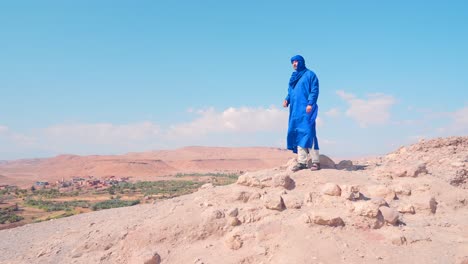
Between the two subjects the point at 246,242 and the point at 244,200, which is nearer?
the point at 246,242

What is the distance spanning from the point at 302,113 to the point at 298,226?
2.26 m

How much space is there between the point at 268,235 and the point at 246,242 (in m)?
0.27

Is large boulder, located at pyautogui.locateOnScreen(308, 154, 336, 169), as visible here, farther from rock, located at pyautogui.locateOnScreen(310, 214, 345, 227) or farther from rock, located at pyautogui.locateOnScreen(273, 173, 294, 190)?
rock, located at pyautogui.locateOnScreen(310, 214, 345, 227)

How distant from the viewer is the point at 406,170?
5707 millimetres

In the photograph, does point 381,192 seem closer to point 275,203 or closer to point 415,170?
point 415,170

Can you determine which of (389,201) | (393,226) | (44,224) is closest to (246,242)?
(393,226)

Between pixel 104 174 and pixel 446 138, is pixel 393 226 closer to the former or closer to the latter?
pixel 446 138

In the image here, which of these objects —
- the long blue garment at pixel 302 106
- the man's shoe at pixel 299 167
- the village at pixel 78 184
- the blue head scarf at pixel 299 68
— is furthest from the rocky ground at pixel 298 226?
the village at pixel 78 184

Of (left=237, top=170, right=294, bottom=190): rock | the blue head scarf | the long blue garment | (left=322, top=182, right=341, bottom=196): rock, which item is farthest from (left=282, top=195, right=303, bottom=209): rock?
the blue head scarf

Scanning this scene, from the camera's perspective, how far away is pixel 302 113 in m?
6.10

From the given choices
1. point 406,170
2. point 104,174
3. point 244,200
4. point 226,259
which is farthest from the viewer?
point 104,174

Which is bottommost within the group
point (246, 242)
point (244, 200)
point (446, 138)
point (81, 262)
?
point (81, 262)

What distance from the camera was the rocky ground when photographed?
3994 millimetres

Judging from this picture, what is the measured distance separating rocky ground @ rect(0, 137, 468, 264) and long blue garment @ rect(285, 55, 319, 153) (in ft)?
1.90
